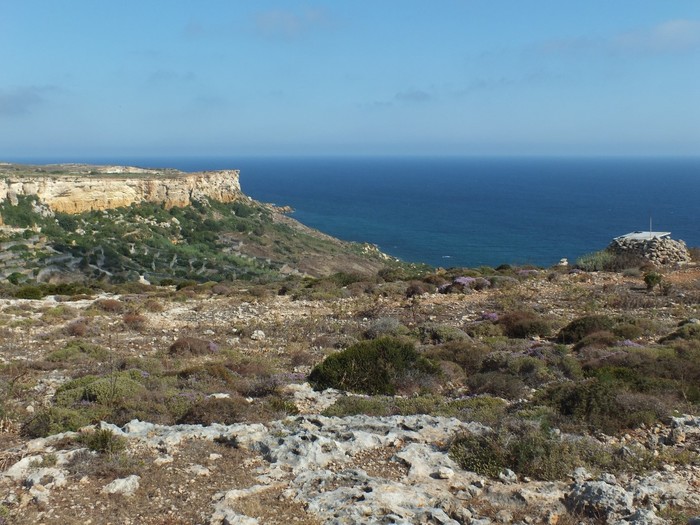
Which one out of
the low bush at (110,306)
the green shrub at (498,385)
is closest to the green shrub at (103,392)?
the green shrub at (498,385)

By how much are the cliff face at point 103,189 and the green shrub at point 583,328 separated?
52.1m

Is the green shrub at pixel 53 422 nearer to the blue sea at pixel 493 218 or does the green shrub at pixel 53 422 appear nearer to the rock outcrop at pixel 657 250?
the rock outcrop at pixel 657 250

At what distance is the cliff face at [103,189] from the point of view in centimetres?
5509

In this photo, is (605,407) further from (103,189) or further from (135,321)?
(103,189)

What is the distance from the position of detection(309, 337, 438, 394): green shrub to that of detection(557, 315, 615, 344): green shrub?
17.3 ft

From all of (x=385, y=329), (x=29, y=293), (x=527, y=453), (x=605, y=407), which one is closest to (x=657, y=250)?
(x=385, y=329)

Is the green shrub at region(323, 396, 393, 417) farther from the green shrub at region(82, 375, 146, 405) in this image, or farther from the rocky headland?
the green shrub at region(82, 375, 146, 405)

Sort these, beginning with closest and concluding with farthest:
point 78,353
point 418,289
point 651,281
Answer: point 78,353, point 651,281, point 418,289

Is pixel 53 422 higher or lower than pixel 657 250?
lower

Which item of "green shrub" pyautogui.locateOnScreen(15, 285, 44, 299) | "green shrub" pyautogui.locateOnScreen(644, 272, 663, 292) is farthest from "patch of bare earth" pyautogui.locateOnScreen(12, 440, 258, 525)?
"green shrub" pyautogui.locateOnScreen(15, 285, 44, 299)

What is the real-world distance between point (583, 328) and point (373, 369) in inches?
271

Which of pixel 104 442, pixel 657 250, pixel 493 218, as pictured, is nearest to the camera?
pixel 104 442

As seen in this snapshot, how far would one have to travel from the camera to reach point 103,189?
202 ft

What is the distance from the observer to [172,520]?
567cm
